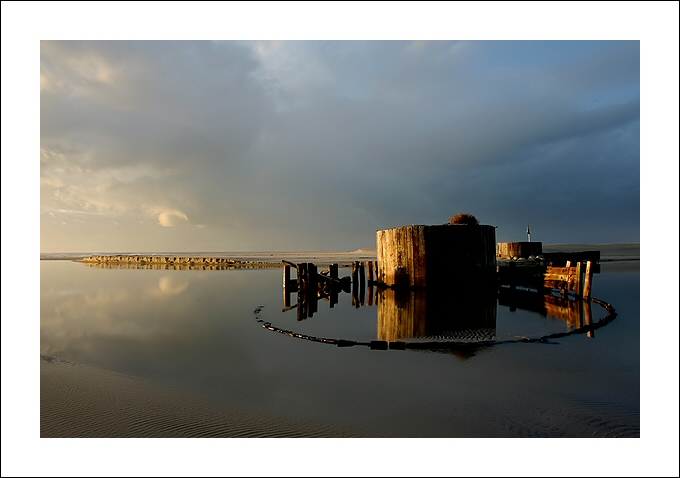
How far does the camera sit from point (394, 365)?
700 centimetres

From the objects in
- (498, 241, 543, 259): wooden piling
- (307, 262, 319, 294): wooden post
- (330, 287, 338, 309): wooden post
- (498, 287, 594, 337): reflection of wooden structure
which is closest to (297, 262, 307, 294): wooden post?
(307, 262, 319, 294): wooden post

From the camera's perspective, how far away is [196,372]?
7.14 metres

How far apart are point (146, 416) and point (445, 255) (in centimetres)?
1345

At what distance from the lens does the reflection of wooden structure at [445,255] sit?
15.9 m

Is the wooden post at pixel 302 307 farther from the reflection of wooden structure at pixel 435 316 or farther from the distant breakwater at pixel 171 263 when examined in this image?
the distant breakwater at pixel 171 263

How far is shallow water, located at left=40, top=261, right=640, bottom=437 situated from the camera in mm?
4863

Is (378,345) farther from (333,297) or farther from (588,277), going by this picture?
(588,277)

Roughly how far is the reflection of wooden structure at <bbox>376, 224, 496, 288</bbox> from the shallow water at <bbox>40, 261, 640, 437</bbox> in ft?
6.23

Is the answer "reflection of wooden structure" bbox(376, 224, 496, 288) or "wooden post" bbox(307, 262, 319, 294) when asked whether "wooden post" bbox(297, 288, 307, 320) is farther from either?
"reflection of wooden structure" bbox(376, 224, 496, 288)

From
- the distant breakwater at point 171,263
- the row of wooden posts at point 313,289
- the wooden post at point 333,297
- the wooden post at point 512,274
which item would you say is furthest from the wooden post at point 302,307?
the distant breakwater at point 171,263

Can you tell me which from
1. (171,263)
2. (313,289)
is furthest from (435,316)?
(171,263)

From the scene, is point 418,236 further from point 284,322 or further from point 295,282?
point 284,322

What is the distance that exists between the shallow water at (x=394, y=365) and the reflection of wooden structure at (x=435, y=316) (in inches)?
2.9

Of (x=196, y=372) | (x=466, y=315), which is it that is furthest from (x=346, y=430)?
(x=466, y=315)
